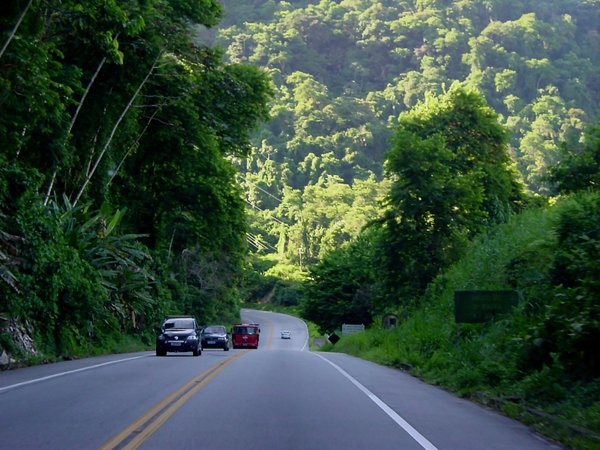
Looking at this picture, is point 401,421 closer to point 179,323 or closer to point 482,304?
point 482,304

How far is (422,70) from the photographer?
6609 inches

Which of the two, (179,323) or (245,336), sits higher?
(179,323)

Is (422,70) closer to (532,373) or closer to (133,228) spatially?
(133,228)

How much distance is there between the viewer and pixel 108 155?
31875mm

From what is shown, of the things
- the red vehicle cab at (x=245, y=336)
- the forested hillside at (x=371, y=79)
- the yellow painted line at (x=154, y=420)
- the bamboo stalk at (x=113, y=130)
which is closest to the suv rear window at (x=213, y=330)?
the red vehicle cab at (x=245, y=336)

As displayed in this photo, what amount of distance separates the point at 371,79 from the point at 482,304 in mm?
157571

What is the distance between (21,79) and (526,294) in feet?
42.8

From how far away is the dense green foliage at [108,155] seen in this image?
20078 mm

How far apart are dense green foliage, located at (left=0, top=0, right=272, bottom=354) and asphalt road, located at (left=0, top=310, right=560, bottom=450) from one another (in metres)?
5.68

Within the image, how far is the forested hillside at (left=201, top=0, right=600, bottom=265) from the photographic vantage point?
12238 cm

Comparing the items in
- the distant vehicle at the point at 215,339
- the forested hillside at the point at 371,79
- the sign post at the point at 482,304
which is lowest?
the distant vehicle at the point at 215,339

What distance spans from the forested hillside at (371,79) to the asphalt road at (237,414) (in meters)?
78.7

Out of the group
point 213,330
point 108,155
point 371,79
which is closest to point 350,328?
point 213,330

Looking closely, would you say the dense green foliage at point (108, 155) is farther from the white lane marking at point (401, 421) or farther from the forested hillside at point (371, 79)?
the forested hillside at point (371, 79)
